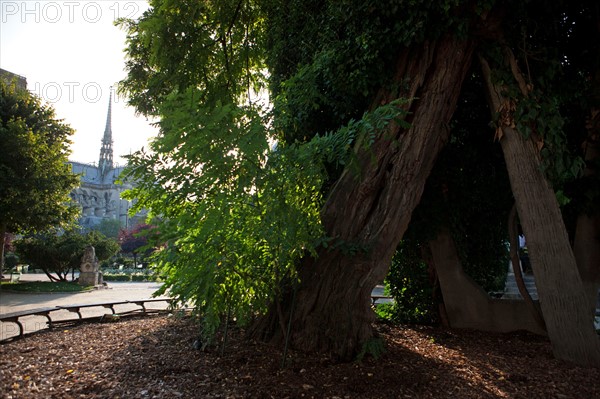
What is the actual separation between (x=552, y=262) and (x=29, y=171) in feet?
53.9

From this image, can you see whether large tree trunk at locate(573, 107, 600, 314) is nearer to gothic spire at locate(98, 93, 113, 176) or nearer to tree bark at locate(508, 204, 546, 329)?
tree bark at locate(508, 204, 546, 329)

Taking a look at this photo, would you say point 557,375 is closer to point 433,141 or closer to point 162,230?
point 433,141

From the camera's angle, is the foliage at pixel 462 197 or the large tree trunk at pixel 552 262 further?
the foliage at pixel 462 197

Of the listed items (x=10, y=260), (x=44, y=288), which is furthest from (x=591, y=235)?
(x=10, y=260)

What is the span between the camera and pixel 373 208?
Answer: 16.5 ft

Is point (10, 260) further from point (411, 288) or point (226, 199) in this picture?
point (226, 199)

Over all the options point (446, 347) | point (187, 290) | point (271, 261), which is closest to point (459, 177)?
point (446, 347)

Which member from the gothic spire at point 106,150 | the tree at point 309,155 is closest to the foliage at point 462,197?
the tree at point 309,155

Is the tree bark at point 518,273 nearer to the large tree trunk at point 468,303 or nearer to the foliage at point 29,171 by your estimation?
the large tree trunk at point 468,303

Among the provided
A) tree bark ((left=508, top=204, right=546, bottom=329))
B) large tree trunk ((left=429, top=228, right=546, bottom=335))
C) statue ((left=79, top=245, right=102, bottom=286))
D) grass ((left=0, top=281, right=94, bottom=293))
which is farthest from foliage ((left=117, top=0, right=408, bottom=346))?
statue ((left=79, top=245, right=102, bottom=286))

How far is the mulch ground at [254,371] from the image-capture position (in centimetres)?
343

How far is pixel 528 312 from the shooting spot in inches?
262

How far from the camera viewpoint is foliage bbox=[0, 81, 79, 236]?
14773 mm

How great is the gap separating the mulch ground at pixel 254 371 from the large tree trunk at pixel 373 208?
32cm
